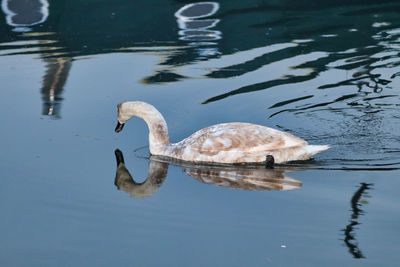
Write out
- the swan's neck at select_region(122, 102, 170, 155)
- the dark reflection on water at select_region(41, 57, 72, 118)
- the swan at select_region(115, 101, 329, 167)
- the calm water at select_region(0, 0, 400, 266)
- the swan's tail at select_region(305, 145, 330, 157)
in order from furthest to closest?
the dark reflection on water at select_region(41, 57, 72, 118) → the swan's neck at select_region(122, 102, 170, 155) → the swan at select_region(115, 101, 329, 167) → the swan's tail at select_region(305, 145, 330, 157) → the calm water at select_region(0, 0, 400, 266)

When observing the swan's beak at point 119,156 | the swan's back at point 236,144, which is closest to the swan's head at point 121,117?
the swan's beak at point 119,156

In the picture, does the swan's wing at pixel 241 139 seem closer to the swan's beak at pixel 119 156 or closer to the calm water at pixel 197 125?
the calm water at pixel 197 125

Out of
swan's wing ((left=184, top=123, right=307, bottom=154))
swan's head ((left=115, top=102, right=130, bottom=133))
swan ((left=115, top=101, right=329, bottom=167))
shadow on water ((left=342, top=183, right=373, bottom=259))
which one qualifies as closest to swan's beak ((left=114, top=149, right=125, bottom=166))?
swan ((left=115, top=101, right=329, bottom=167))

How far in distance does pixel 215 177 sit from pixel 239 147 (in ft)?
2.10

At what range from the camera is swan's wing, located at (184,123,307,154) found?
9.94 metres

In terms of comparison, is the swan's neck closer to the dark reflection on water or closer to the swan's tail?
the dark reflection on water

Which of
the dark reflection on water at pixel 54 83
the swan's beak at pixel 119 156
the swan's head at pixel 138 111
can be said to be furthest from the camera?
the dark reflection on water at pixel 54 83

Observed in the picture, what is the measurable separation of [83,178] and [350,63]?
6609mm

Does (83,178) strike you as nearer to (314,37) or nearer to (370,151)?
(370,151)

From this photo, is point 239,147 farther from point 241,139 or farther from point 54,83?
point 54,83

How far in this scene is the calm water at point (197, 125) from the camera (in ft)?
24.6

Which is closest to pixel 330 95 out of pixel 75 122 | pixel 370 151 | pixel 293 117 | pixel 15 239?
pixel 293 117

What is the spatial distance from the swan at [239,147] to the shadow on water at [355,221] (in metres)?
1.18

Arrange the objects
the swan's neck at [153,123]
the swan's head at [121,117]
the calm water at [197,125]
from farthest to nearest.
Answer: the swan's head at [121,117], the swan's neck at [153,123], the calm water at [197,125]
